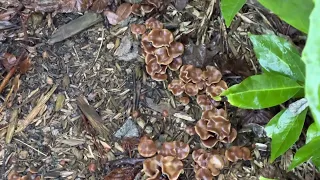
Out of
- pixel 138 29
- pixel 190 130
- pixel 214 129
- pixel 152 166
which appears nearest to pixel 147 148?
pixel 152 166

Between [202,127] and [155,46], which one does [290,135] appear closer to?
[202,127]

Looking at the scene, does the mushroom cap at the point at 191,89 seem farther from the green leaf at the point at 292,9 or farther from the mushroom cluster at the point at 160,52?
the green leaf at the point at 292,9

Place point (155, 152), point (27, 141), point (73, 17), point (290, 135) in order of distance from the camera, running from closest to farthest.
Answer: point (290, 135)
point (155, 152)
point (27, 141)
point (73, 17)

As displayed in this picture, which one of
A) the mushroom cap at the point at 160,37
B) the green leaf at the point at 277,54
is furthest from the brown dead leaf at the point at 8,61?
the green leaf at the point at 277,54

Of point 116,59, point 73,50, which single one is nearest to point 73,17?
point 73,50

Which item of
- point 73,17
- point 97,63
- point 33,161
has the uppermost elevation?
point 73,17

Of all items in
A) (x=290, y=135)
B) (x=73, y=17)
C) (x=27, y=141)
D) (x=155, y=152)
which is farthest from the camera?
(x=73, y=17)
